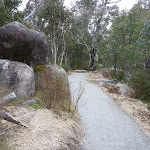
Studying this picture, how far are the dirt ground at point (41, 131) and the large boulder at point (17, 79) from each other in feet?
2.91

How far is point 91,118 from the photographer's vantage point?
15.9ft

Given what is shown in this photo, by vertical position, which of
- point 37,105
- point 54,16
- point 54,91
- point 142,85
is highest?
point 54,16

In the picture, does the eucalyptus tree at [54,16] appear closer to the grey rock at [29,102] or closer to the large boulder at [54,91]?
the grey rock at [29,102]

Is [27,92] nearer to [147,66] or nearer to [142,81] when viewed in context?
[142,81]

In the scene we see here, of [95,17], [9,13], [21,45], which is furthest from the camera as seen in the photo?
[95,17]

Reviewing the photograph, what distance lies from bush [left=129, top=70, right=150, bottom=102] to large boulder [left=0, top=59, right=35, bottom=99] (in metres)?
5.43

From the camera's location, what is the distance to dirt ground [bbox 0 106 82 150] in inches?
107

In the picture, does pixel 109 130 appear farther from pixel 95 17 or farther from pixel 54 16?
pixel 95 17

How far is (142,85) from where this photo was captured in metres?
7.97

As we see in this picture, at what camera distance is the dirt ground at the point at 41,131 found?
271cm

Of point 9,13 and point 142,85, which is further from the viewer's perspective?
point 9,13

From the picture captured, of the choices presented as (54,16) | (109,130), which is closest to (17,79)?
(109,130)

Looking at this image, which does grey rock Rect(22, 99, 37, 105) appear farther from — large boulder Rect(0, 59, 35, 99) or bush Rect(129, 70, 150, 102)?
bush Rect(129, 70, 150, 102)

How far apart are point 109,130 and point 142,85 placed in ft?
15.4
